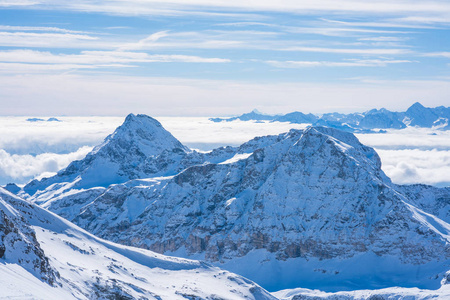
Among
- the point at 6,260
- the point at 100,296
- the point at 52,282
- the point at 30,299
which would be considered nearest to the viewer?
the point at 30,299

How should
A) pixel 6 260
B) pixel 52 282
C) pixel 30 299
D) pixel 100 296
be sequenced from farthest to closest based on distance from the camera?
pixel 100 296 < pixel 52 282 < pixel 6 260 < pixel 30 299

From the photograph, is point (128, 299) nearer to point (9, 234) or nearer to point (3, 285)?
point (9, 234)

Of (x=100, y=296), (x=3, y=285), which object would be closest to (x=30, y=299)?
(x=3, y=285)

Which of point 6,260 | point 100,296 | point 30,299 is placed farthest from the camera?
point 100,296

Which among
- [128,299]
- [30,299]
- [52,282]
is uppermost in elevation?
[30,299]

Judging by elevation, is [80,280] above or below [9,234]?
below

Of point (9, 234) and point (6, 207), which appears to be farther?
point (6, 207)

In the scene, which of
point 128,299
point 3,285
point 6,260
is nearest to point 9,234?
point 6,260

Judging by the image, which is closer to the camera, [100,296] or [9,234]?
[9,234]

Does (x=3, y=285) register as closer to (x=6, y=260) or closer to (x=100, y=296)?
(x=6, y=260)
